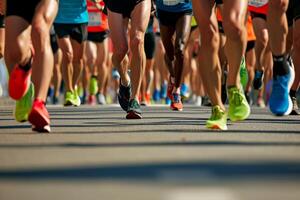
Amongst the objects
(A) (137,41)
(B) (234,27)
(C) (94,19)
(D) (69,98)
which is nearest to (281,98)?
(B) (234,27)

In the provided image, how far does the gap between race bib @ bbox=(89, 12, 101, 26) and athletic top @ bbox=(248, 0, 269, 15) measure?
4898 mm

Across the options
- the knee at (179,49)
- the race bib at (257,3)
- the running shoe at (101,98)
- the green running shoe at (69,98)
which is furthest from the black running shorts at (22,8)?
the running shoe at (101,98)

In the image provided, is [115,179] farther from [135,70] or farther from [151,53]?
[151,53]

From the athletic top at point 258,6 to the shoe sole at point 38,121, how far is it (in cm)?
470

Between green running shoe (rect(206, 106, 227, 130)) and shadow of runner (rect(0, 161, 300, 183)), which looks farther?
green running shoe (rect(206, 106, 227, 130))

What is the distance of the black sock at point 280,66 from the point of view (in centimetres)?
810

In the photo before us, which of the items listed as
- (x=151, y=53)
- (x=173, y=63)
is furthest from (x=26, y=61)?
(x=151, y=53)

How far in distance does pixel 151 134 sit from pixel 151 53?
9.16m

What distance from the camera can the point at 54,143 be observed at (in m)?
6.08

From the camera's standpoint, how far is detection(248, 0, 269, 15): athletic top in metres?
11.1

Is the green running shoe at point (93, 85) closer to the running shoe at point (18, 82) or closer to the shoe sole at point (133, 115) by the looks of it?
the shoe sole at point (133, 115)

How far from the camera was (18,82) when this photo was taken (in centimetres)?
702

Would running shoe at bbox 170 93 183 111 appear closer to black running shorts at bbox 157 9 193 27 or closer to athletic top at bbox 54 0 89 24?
black running shorts at bbox 157 9 193 27

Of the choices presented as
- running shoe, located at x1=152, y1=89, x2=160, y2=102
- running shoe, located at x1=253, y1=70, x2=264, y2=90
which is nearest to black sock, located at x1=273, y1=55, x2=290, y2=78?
running shoe, located at x1=253, y1=70, x2=264, y2=90
